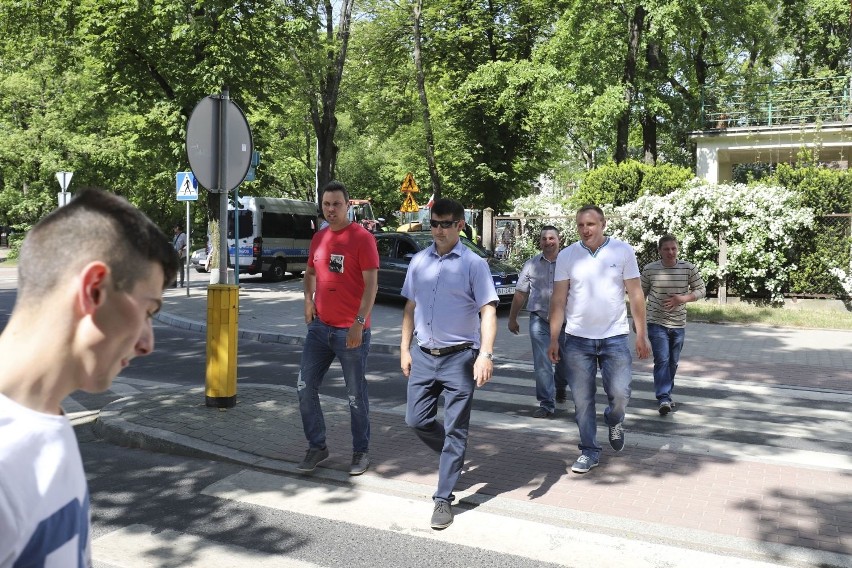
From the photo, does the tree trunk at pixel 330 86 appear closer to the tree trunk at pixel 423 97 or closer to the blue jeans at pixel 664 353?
the tree trunk at pixel 423 97

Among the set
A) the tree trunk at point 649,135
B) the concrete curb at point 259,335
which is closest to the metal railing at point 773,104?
the tree trunk at point 649,135

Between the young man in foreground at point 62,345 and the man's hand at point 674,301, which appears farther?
the man's hand at point 674,301

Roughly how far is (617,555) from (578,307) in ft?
6.70

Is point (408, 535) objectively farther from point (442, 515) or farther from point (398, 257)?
point (398, 257)

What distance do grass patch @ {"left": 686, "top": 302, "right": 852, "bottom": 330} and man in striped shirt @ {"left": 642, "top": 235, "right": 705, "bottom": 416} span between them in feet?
26.0

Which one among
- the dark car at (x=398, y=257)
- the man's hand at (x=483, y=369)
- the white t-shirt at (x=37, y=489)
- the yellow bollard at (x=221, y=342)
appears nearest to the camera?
the white t-shirt at (x=37, y=489)

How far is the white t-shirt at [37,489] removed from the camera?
1.13 meters

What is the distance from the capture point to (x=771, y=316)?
15.8m

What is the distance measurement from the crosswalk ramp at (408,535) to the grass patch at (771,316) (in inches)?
454

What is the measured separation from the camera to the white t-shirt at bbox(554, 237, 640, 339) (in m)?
5.94

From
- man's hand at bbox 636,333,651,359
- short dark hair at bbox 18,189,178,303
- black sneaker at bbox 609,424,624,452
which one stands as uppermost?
short dark hair at bbox 18,189,178,303

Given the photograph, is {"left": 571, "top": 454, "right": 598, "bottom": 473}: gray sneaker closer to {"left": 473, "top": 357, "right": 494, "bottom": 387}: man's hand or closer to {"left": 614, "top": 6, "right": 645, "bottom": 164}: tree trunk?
{"left": 473, "top": 357, "right": 494, "bottom": 387}: man's hand

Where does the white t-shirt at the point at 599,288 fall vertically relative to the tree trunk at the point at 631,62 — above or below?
below

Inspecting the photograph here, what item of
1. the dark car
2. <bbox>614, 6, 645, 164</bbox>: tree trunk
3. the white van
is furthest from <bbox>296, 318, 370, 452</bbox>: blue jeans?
the white van
